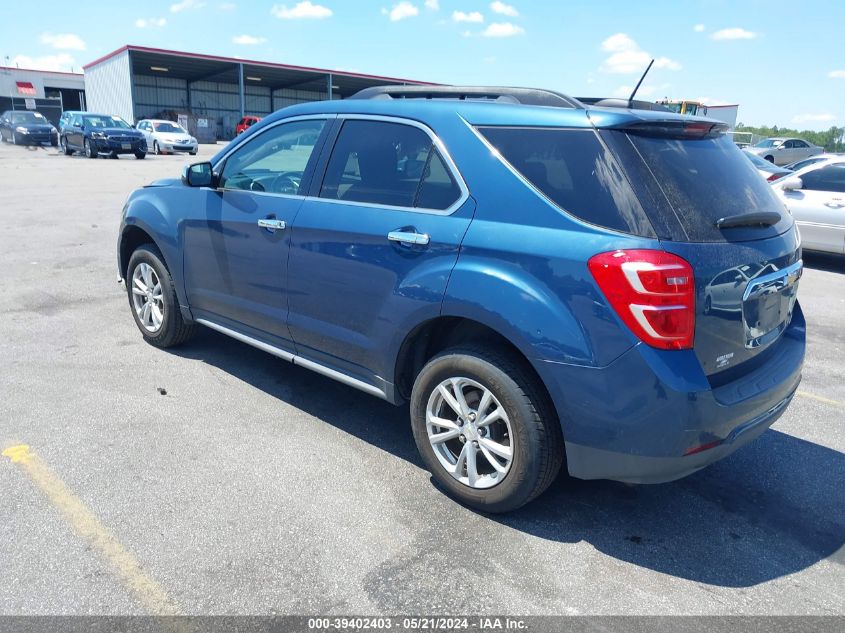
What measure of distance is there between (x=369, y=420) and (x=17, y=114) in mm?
38104

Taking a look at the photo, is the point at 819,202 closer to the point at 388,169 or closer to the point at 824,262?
the point at 824,262

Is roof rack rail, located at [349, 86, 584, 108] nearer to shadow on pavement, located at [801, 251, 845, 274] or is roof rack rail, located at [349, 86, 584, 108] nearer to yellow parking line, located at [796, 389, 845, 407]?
yellow parking line, located at [796, 389, 845, 407]

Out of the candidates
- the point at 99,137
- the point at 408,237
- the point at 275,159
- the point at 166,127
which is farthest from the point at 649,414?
the point at 166,127

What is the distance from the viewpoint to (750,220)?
9.62ft

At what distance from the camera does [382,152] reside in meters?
3.51

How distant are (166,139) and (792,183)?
97.1 feet

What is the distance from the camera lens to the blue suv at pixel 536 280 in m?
2.60

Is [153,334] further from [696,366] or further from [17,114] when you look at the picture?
[17,114]

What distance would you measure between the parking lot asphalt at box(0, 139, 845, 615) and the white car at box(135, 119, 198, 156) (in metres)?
29.8

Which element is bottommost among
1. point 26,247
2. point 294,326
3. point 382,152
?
point 26,247

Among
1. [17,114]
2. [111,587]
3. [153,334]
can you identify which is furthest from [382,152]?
[17,114]

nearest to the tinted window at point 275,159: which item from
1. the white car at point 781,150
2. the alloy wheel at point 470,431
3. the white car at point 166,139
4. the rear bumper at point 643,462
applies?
the alloy wheel at point 470,431

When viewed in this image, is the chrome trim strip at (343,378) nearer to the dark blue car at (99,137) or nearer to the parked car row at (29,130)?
the dark blue car at (99,137)

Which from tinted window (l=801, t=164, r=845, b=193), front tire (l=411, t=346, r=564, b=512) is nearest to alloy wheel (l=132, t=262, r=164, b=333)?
front tire (l=411, t=346, r=564, b=512)
